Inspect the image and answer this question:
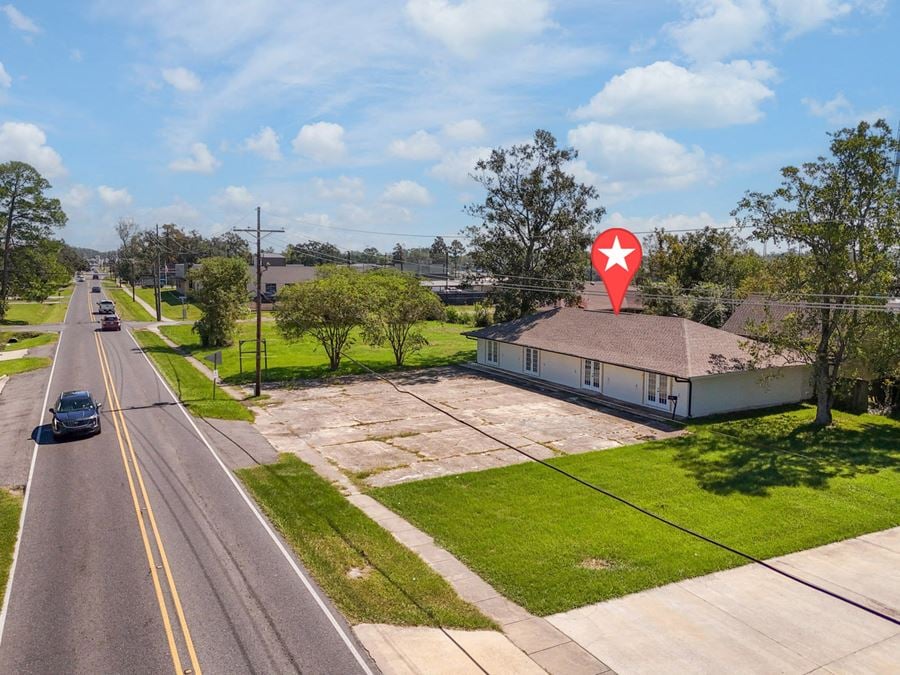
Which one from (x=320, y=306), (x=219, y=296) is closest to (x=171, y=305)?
(x=219, y=296)

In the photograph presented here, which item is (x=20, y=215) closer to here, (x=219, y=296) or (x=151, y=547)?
(x=219, y=296)

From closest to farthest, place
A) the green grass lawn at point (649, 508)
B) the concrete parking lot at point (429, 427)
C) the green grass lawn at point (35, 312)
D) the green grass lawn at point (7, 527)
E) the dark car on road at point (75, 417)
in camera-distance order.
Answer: the green grass lawn at point (7, 527), the green grass lawn at point (649, 508), the concrete parking lot at point (429, 427), the dark car on road at point (75, 417), the green grass lawn at point (35, 312)

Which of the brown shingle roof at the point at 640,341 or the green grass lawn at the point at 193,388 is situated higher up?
the brown shingle roof at the point at 640,341

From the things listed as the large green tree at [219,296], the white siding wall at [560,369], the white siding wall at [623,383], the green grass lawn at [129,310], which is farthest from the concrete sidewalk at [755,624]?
the green grass lawn at [129,310]

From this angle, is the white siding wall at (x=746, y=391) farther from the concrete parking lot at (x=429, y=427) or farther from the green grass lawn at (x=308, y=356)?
the green grass lawn at (x=308, y=356)

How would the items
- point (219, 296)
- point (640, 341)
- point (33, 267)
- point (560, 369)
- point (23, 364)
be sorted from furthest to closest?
1. point (33, 267)
2. point (219, 296)
3. point (23, 364)
4. point (560, 369)
5. point (640, 341)
